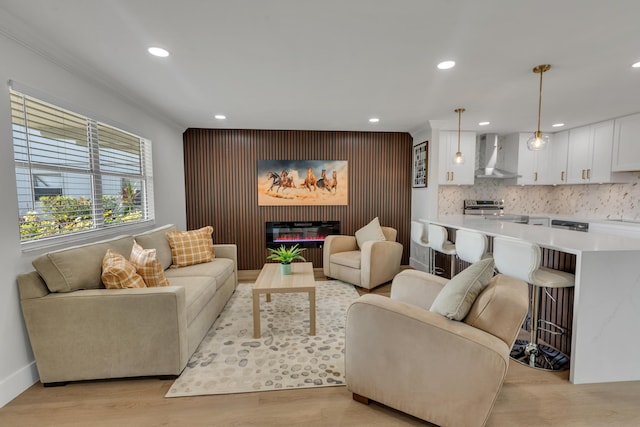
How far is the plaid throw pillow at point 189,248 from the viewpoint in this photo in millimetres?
3117

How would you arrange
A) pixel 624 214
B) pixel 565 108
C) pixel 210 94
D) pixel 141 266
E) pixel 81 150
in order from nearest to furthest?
1. pixel 141 266
2. pixel 81 150
3. pixel 210 94
4. pixel 565 108
5. pixel 624 214

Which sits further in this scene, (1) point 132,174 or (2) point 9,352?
(1) point 132,174

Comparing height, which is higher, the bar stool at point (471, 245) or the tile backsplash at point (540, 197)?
the tile backsplash at point (540, 197)


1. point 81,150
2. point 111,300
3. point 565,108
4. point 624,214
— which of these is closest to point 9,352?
point 111,300

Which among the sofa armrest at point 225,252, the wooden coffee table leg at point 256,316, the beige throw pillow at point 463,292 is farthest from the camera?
the sofa armrest at point 225,252

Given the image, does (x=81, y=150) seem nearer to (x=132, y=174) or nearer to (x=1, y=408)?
(x=132, y=174)

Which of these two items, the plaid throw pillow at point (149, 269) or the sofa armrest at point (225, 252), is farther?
the sofa armrest at point (225, 252)

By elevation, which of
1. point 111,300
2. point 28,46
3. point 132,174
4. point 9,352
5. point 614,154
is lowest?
point 9,352

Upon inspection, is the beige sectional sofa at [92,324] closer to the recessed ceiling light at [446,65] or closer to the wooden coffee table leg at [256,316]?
the wooden coffee table leg at [256,316]

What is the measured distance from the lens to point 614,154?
156 inches

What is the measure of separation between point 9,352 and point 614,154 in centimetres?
688

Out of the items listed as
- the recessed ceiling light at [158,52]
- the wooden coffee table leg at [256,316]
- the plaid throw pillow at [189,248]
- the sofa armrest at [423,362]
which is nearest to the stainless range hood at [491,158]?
the sofa armrest at [423,362]

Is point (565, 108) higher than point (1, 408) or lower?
higher

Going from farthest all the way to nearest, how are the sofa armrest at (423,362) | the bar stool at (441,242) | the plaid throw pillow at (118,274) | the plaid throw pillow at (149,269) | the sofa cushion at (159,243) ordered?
the bar stool at (441,242) < the sofa cushion at (159,243) < the plaid throw pillow at (149,269) < the plaid throw pillow at (118,274) < the sofa armrest at (423,362)
